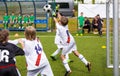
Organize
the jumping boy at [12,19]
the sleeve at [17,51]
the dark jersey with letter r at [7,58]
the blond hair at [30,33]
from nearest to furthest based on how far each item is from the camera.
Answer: the dark jersey with letter r at [7,58] → the sleeve at [17,51] → the blond hair at [30,33] → the jumping boy at [12,19]

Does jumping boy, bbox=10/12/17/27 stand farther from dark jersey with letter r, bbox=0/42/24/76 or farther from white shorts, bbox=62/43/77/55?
dark jersey with letter r, bbox=0/42/24/76

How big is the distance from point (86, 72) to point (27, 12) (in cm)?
1921

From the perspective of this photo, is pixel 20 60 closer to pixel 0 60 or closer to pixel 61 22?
pixel 61 22

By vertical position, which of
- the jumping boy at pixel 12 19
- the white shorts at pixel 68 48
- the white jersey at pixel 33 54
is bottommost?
the jumping boy at pixel 12 19

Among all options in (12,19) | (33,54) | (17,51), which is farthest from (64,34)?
(12,19)

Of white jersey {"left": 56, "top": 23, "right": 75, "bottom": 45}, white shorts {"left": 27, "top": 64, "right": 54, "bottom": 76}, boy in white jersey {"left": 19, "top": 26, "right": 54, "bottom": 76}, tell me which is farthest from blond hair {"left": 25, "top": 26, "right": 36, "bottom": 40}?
white jersey {"left": 56, "top": 23, "right": 75, "bottom": 45}

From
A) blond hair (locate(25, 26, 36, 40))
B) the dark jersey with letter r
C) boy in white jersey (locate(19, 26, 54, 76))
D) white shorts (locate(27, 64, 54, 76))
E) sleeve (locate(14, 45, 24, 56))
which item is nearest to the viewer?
the dark jersey with letter r

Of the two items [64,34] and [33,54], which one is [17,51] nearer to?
[33,54]

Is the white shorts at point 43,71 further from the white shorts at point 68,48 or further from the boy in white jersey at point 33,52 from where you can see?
the white shorts at point 68,48

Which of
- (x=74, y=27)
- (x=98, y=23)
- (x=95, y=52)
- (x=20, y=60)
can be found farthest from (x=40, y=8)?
(x=20, y=60)

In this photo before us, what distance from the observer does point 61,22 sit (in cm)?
1052

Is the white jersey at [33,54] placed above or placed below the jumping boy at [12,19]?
above

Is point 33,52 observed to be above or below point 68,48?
above

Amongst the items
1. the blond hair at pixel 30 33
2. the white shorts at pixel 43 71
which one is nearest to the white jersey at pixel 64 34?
the white shorts at pixel 43 71
